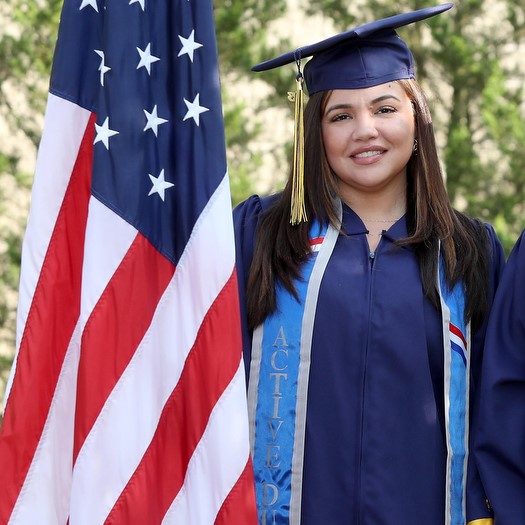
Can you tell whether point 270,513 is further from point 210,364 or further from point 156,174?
point 156,174

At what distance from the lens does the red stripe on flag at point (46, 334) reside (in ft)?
10.3

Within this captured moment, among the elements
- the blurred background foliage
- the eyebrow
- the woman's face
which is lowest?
the woman's face

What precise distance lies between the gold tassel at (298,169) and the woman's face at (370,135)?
82 millimetres

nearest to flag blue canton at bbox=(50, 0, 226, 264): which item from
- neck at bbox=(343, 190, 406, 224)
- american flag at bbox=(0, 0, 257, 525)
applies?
american flag at bbox=(0, 0, 257, 525)

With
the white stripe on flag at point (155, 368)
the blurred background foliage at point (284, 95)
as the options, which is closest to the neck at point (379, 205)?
the white stripe on flag at point (155, 368)

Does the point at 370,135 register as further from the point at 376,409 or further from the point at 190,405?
the point at 190,405

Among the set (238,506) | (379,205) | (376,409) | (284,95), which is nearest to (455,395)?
(376,409)

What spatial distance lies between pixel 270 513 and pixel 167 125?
1253mm

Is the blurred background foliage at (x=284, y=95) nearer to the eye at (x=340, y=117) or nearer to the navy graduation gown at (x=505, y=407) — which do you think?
the eye at (x=340, y=117)

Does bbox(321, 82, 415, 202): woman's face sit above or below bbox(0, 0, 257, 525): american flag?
above

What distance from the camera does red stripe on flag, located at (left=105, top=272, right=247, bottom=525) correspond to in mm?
3119

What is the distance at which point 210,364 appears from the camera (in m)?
3.12

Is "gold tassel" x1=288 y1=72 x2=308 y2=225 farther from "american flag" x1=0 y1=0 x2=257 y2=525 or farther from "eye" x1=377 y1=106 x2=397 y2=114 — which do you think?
"american flag" x1=0 y1=0 x2=257 y2=525

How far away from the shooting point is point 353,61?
3.57 meters
